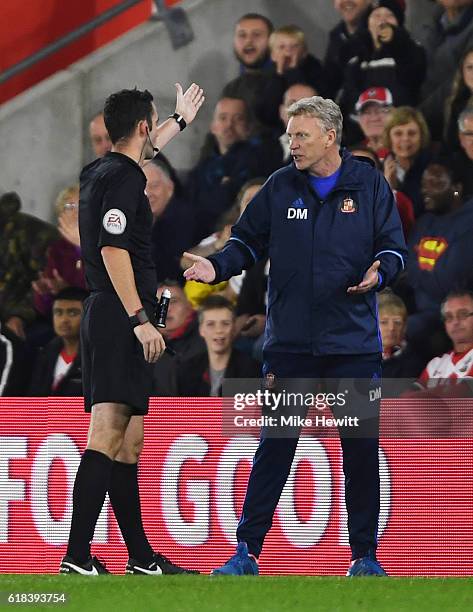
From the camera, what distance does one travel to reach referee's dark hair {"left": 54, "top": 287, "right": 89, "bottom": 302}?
829 cm

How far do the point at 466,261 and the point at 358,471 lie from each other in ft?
9.15

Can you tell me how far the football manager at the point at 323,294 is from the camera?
4.95m

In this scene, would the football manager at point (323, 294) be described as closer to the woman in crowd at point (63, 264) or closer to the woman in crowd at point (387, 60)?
the woman in crowd at point (387, 60)

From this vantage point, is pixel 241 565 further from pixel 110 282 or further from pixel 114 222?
pixel 114 222

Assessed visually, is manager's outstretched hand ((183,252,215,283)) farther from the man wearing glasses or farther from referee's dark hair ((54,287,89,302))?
referee's dark hair ((54,287,89,302))

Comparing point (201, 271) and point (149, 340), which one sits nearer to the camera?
point (149, 340)

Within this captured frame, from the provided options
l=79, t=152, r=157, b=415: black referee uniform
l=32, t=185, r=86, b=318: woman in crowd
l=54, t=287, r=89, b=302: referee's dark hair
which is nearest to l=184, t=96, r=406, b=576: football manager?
l=79, t=152, r=157, b=415: black referee uniform

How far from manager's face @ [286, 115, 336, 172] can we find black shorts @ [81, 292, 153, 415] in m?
0.90

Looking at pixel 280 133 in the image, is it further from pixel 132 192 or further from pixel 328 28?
pixel 132 192

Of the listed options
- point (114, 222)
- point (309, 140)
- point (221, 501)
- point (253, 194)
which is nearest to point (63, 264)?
point (253, 194)

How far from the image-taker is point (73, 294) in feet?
27.3

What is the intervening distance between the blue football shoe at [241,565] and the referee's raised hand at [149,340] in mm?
858

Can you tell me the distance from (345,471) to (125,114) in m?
1.57

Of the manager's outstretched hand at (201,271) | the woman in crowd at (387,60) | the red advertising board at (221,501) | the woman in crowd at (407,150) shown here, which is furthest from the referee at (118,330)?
the woman in crowd at (387,60)
